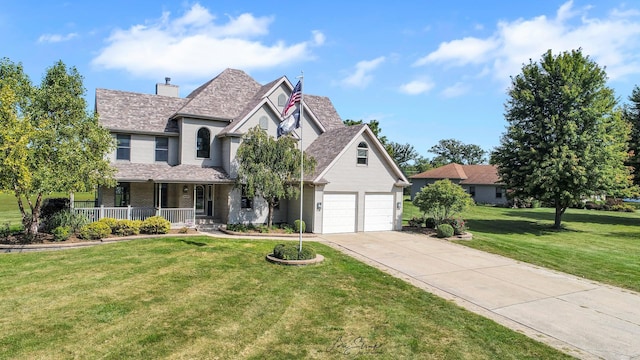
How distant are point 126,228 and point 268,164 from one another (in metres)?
7.64

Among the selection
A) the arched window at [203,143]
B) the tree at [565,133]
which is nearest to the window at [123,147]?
the arched window at [203,143]

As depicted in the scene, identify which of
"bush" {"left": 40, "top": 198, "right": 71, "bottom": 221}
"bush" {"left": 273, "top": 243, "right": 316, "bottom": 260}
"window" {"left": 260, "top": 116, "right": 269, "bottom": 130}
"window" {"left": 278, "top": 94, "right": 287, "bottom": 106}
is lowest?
"bush" {"left": 273, "top": 243, "right": 316, "bottom": 260}

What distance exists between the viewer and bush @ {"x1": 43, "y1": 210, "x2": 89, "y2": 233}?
17359 mm

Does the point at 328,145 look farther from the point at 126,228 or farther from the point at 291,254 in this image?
the point at 126,228

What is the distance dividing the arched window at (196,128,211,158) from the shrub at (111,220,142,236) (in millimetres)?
6350

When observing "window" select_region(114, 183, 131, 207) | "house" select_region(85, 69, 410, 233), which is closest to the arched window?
"house" select_region(85, 69, 410, 233)

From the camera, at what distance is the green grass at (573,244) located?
14991mm

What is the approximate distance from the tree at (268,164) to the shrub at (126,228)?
5.70m

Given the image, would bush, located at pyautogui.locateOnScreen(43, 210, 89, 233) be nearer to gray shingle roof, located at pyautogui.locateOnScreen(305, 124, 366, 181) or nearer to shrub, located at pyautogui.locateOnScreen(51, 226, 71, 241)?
shrub, located at pyautogui.locateOnScreen(51, 226, 71, 241)

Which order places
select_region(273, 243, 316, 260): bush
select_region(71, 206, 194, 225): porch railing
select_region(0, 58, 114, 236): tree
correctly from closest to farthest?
select_region(273, 243, 316, 260): bush, select_region(0, 58, 114, 236): tree, select_region(71, 206, 194, 225): porch railing

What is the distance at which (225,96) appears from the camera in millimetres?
24828

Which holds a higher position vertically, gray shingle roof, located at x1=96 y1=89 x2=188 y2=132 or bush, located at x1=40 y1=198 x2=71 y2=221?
gray shingle roof, located at x1=96 y1=89 x2=188 y2=132

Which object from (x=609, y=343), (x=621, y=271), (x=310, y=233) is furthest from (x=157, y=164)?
(x=621, y=271)

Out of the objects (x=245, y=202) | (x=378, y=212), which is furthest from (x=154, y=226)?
(x=378, y=212)
